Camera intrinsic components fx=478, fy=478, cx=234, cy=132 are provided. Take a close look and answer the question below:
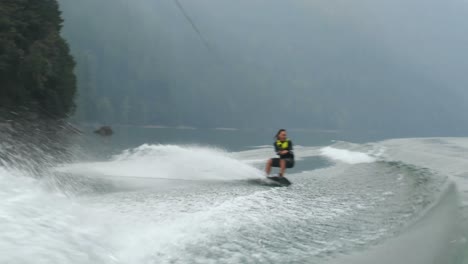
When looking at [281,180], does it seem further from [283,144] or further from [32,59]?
[32,59]

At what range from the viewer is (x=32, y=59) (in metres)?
34.4

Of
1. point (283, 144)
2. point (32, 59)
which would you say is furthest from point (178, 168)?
point (32, 59)

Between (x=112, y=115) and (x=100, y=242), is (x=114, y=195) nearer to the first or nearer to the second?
(x=100, y=242)

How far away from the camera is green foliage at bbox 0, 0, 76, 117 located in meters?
33.3

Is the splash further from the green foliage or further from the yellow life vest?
the green foliage

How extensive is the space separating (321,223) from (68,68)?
40569 mm

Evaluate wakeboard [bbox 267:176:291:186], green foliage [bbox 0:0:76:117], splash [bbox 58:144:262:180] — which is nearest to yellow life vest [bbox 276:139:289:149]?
splash [bbox 58:144:262:180]

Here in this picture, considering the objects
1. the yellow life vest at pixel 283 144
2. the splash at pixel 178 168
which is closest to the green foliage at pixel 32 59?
the splash at pixel 178 168

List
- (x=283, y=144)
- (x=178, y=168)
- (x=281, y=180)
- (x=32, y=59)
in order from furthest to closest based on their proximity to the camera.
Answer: (x=32, y=59) → (x=283, y=144) → (x=178, y=168) → (x=281, y=180)

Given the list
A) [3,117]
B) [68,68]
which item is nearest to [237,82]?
[68,68]

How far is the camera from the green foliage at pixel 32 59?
33.3m

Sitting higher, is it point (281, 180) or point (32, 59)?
point (32, 59)

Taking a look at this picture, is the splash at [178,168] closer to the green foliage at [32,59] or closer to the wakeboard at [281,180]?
the wakeboard at [281,180]

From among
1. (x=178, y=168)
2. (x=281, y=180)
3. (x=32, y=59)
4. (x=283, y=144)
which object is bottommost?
(x=281, y=180)
